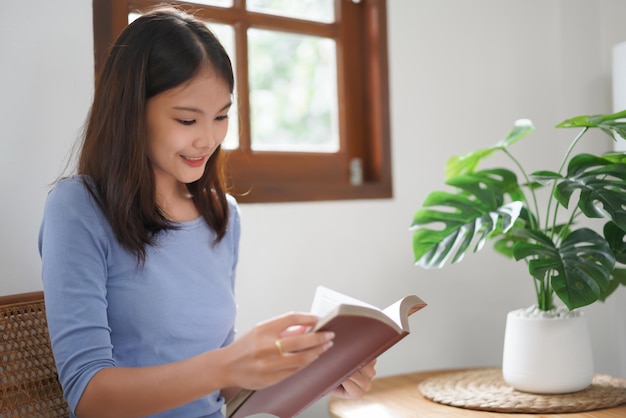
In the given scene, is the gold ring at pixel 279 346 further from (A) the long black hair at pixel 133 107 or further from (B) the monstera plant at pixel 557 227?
(B) the monstera plant at pixel 557 227

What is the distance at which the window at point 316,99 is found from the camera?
1857 mm

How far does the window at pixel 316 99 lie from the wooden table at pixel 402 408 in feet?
1.70

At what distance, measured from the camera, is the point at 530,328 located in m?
1.57

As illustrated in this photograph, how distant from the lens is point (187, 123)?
1.24 meters

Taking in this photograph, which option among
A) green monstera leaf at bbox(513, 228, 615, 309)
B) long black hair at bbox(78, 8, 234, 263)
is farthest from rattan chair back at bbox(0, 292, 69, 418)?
green monstera leaf at bbox(513, 228, 615, 309)

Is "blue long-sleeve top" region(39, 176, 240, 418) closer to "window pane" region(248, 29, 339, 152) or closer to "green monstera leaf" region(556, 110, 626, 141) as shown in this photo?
"window pane" region(248, 29, 339, 152)

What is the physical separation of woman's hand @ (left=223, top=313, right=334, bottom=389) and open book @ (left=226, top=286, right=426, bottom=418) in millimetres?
22

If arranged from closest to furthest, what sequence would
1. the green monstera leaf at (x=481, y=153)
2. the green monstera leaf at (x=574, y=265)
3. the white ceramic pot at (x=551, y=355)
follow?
1. the green monstera leaf at (x=574, y=265)
2. the white ceramic pot at (x=551, y=355)
3. the green monstera leaf at (x=481, y=153)

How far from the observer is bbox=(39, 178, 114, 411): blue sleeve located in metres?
1.07

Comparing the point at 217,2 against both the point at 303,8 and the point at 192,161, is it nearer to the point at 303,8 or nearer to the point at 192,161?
the point at 303,8

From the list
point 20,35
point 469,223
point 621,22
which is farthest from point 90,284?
point 621,22

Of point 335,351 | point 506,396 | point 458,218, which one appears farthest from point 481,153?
point 335,351

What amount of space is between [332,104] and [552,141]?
2.47ft

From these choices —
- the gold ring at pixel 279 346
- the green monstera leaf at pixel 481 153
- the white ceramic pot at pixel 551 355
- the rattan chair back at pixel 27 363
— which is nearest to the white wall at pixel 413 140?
the rattan chair back at pixel 27 363
